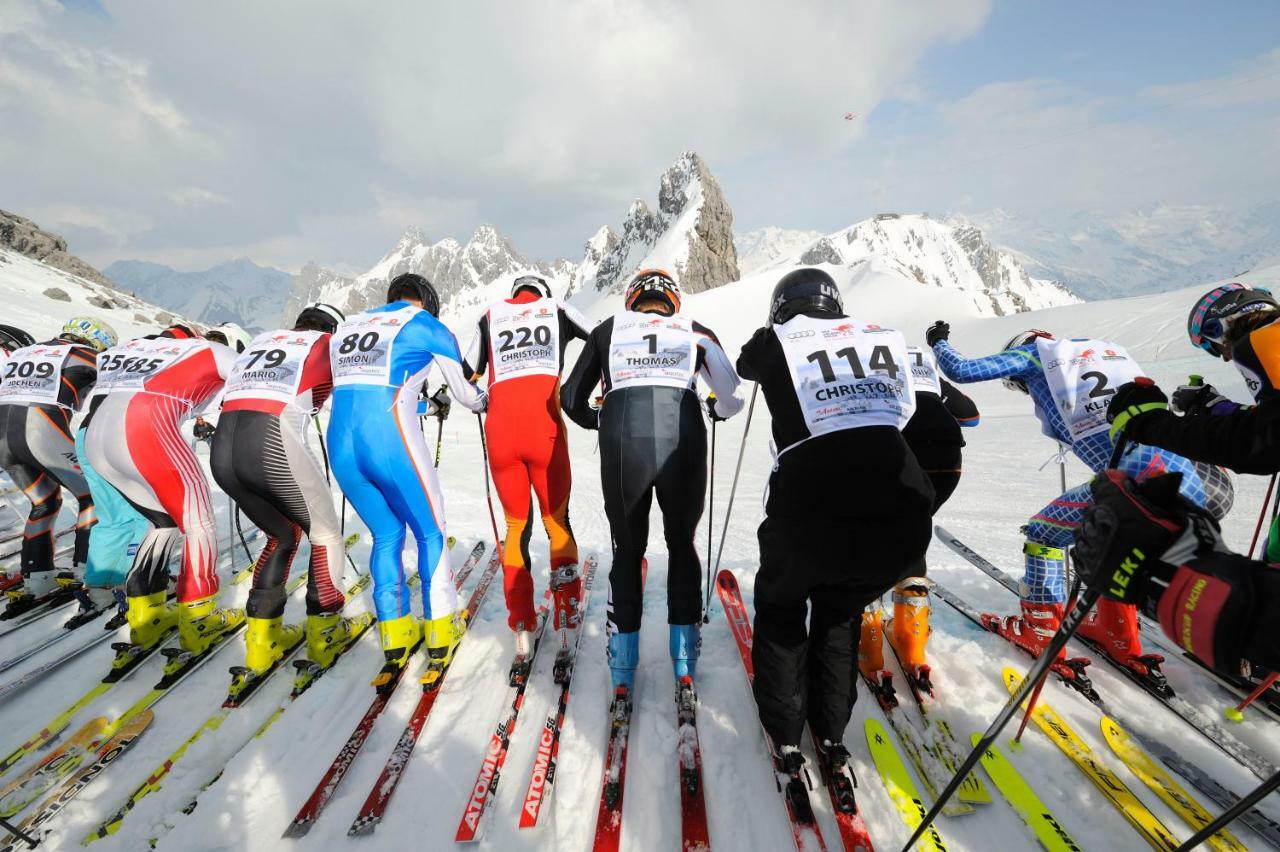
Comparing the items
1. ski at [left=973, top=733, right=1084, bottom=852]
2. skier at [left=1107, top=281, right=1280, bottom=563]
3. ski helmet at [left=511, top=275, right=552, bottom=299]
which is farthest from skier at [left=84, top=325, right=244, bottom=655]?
skier at [left=1107, top=281, right=1280, bottom=563]

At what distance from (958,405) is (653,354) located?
2.33m

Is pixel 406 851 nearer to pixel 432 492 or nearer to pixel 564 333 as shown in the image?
pixel 432 492

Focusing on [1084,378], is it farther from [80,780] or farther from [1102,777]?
[80,780]

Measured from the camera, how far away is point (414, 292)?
13.5 ft

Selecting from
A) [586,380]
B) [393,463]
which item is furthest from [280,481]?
[586,380]

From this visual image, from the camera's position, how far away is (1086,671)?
3.33 metres

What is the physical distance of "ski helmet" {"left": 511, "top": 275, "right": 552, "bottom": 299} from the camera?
4.14 meters

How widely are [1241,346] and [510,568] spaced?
13.5ft

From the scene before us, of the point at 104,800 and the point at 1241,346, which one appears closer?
the point at 1241,346

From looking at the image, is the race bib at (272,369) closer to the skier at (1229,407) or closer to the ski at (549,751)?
the ski at (549,751)

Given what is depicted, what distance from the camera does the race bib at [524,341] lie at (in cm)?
371

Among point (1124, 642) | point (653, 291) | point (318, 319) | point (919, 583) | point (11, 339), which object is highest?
point (11, 339)

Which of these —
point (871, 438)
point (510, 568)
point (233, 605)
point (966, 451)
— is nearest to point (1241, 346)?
point (871, 438)

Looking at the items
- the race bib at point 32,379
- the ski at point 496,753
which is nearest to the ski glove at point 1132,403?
the ski at point 496,753
